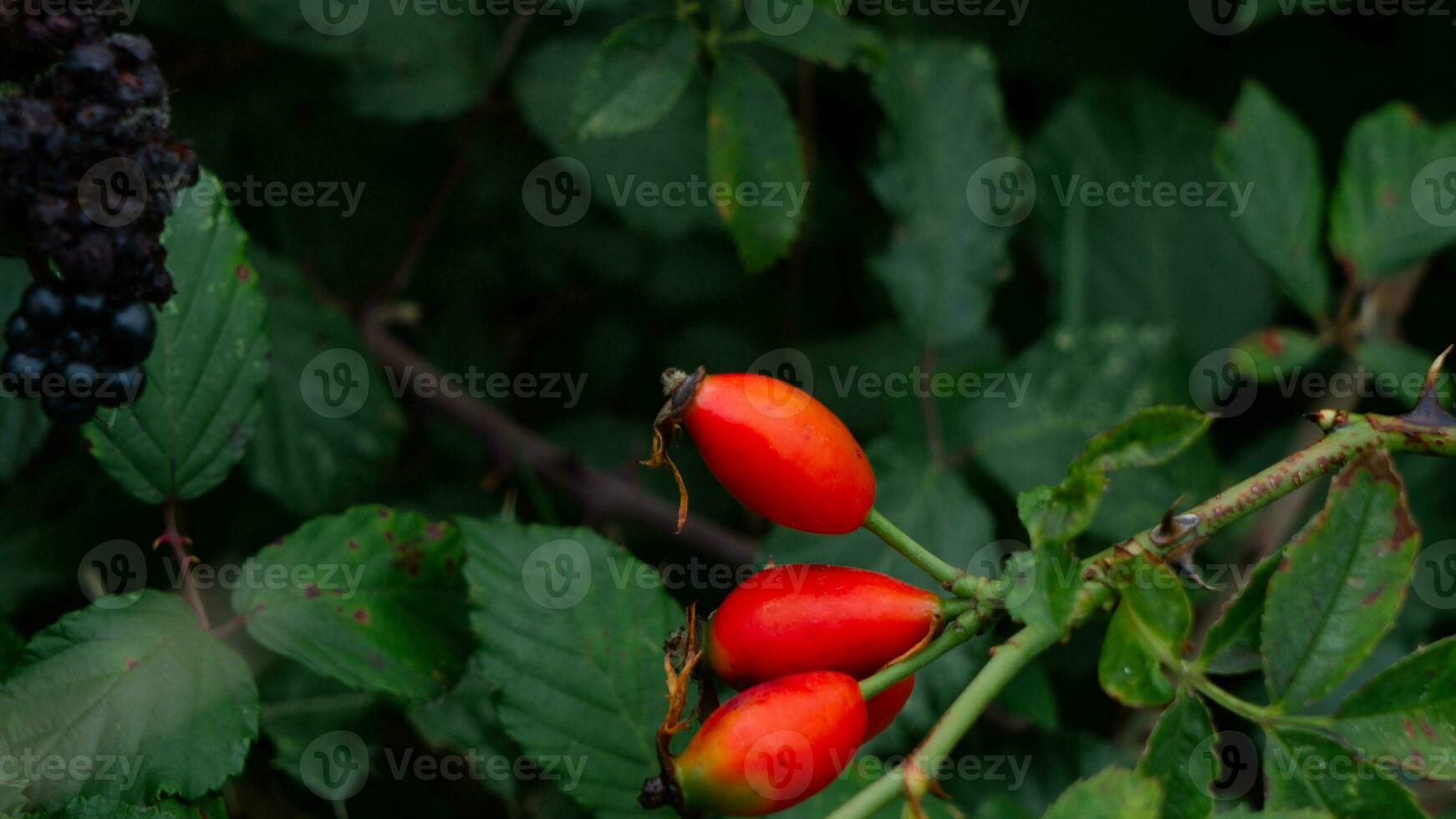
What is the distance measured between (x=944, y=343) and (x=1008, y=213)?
0.31 meters

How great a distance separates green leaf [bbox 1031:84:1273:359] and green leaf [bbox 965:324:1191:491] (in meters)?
0.48

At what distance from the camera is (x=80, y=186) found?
3.99ft

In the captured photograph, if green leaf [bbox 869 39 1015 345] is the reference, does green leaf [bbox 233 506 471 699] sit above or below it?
below

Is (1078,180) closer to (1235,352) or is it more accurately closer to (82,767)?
(1235,352)

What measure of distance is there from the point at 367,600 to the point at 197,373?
42cm

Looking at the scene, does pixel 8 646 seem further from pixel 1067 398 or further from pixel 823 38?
pixel 1067 398

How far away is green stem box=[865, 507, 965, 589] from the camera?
3.99ft

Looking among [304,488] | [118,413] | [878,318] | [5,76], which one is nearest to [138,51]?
[5,76]

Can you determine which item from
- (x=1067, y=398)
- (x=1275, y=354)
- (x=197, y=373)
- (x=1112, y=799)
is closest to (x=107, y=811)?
(x=197, y=373)

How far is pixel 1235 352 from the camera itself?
2432mm

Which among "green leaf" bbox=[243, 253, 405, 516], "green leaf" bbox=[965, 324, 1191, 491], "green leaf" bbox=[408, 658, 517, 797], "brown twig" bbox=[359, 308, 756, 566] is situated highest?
"green leaf" bbox=[965, 324, 1191, 491]

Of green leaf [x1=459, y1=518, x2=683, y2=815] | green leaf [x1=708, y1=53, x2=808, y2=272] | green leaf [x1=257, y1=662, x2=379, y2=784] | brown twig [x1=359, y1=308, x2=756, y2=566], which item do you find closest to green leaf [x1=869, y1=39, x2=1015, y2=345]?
green leaf [x1=708, y1=53, x2=808, y2=272]

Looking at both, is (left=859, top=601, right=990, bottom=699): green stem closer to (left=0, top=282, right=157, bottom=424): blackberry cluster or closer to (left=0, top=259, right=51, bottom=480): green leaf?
(left=0, top=282, right=157, bottom=424): blackberry cluster

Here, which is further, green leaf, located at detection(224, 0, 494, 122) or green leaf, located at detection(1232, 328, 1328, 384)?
green leaf, located at detection(1232, 328, 1328, 384)
